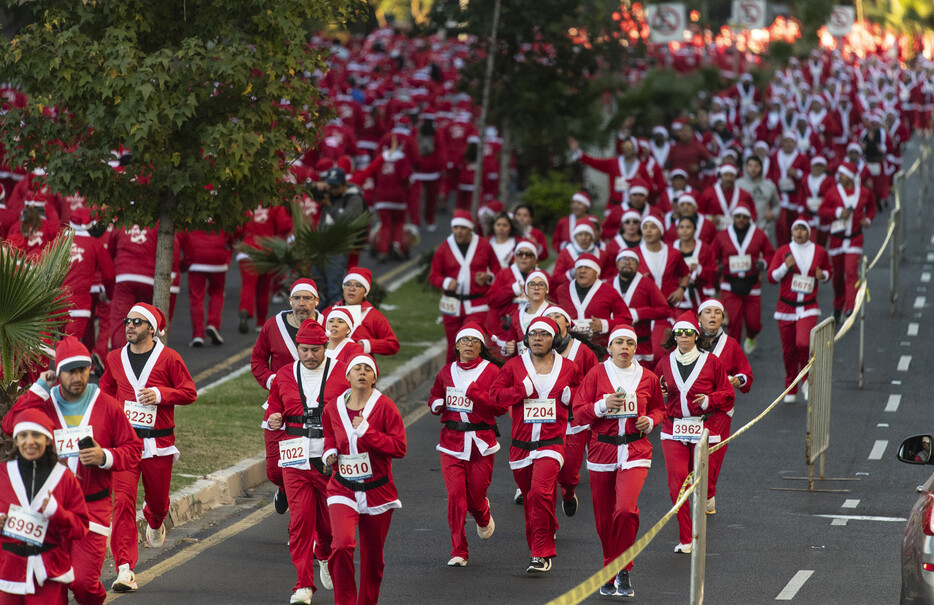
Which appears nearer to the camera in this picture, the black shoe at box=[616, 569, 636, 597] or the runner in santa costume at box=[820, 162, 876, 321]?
the black shoe at box=[616, 569, 636, 597]

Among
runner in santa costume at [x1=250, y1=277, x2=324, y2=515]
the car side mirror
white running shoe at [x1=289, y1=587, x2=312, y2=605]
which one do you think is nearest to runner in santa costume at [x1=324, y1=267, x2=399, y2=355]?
runner in santa costume at [x1=250, y1=277, x2=324, y2=515]

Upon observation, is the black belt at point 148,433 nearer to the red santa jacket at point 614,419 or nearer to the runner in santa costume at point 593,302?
the red santa jacket at point 614,419

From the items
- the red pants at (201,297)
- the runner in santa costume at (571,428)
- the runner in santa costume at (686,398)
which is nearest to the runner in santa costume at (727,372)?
the runner in santa costume at (686,398)

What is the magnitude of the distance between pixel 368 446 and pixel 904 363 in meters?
11.4

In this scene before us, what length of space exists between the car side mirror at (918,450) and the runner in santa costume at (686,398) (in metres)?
3.17

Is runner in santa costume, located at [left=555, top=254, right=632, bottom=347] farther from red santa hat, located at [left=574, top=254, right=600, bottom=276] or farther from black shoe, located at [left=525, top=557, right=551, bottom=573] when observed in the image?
black shoe, located at [left=525, top=557, right=551, bottom=573]

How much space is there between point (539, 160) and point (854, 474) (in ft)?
54.6

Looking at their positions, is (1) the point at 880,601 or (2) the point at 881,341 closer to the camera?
(1) the point at 880,601

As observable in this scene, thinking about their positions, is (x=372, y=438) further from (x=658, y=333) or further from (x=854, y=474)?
(x=658, y=333)

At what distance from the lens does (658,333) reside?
50.9 ft

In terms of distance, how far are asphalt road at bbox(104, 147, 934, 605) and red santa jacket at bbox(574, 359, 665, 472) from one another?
31.9 inches

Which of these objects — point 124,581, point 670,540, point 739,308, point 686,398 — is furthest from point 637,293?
point 124,581

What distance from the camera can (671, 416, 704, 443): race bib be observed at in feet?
34.8

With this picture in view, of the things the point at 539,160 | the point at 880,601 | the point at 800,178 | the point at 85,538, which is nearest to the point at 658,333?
the point at 880,601
